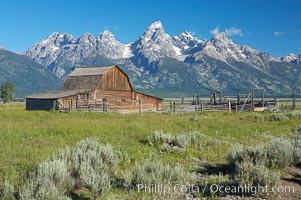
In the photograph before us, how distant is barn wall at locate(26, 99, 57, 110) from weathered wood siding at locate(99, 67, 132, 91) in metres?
6.90

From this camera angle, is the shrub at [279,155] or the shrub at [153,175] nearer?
the shrub at [153,175]

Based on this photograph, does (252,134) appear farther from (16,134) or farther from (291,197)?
(16,134)

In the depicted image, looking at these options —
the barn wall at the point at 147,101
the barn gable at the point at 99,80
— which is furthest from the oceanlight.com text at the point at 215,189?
the barn wall at the point at 147,101

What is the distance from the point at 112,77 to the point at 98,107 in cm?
692

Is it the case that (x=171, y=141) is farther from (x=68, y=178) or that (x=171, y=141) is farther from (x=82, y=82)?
(x=82, y=82)

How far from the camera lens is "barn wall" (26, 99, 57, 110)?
4134 cm

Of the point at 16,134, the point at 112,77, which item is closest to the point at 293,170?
the point at 16,134

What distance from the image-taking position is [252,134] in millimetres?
15594

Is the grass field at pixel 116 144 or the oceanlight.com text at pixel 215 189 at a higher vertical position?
the grass field at pixel 116 144

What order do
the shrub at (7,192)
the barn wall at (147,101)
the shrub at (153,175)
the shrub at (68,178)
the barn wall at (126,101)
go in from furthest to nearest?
1. the barn wall at (147,101)
2. the barn wall at (126,101)
3. the shrub at (153,175)
4. the shrub at (7,192)
5. the shrub at (68,178)

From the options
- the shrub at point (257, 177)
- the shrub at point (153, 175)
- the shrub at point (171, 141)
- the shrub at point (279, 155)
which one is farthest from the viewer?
the shrub at point (171, 141)

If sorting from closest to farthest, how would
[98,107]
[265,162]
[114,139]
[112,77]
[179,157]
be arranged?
1. [265,162]
2. [179,157]
3. [114,139]
4. [98,107]
5. [112,77]

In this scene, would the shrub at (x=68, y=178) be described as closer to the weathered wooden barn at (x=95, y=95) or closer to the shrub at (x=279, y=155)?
the shrub at (x=279, y=155)

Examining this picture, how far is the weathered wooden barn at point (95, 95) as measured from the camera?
41.1m
